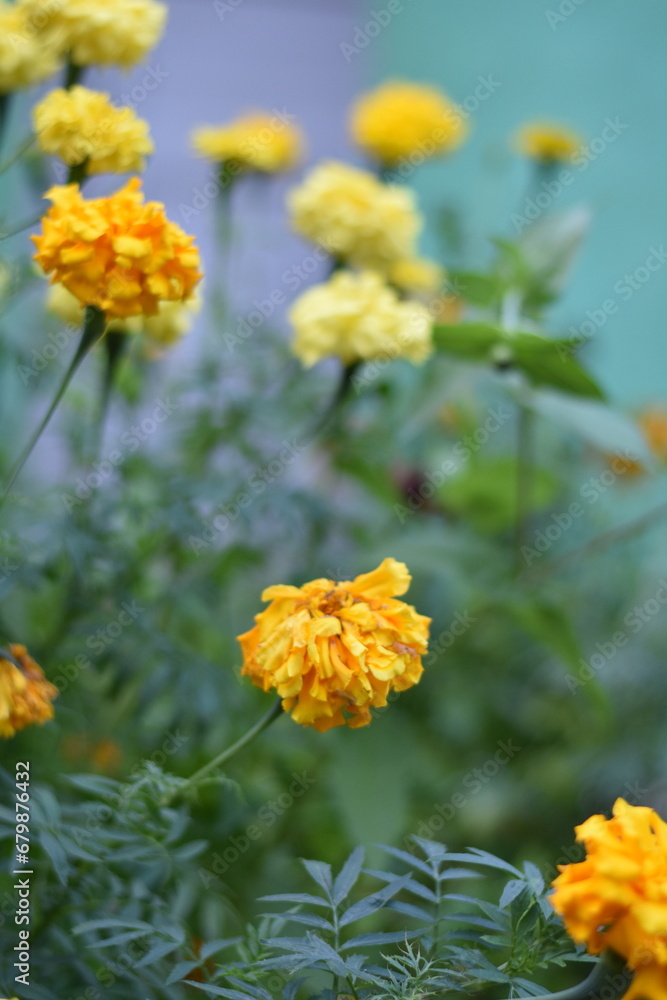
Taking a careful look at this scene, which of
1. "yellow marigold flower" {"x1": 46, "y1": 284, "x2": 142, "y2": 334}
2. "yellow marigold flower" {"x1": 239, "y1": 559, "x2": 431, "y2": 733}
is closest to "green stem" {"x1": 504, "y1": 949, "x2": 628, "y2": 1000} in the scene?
"yellow marigold flower" {"x1": 239, "y1": 559, "x2": 431, "y2": 733}

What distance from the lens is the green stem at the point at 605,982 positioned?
0.91ft

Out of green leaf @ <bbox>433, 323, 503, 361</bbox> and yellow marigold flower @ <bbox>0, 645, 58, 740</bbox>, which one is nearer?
yellow marigold flower @ <bbox>0, 645, 58, 740</bbox>

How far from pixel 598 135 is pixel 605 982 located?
134 centimetres

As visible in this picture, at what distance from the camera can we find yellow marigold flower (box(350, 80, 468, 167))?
3.35 ft

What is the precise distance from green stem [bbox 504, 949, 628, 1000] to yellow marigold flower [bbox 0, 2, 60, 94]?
0.51 metres

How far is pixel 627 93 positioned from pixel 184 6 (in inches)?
44.9

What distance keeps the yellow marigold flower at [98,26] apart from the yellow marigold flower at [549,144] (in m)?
0.56

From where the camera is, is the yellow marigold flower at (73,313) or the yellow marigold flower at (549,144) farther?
the yellow marigold flower at (549,144)

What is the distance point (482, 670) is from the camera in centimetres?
103

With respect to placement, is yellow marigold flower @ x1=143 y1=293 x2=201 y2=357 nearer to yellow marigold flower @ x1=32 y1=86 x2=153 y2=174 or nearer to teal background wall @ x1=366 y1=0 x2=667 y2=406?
yellow marigold flower @ x1=32 y1=86 x2=153 y2=174

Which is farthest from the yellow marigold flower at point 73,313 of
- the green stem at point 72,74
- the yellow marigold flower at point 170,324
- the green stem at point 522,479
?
the green stem at point 522,479

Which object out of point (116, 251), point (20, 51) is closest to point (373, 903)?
point (116, 251)

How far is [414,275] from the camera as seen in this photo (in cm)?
90

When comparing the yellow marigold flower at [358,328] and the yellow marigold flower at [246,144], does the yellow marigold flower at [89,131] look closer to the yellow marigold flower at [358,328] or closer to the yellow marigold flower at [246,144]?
the yellow marigold flower at [358,328]
